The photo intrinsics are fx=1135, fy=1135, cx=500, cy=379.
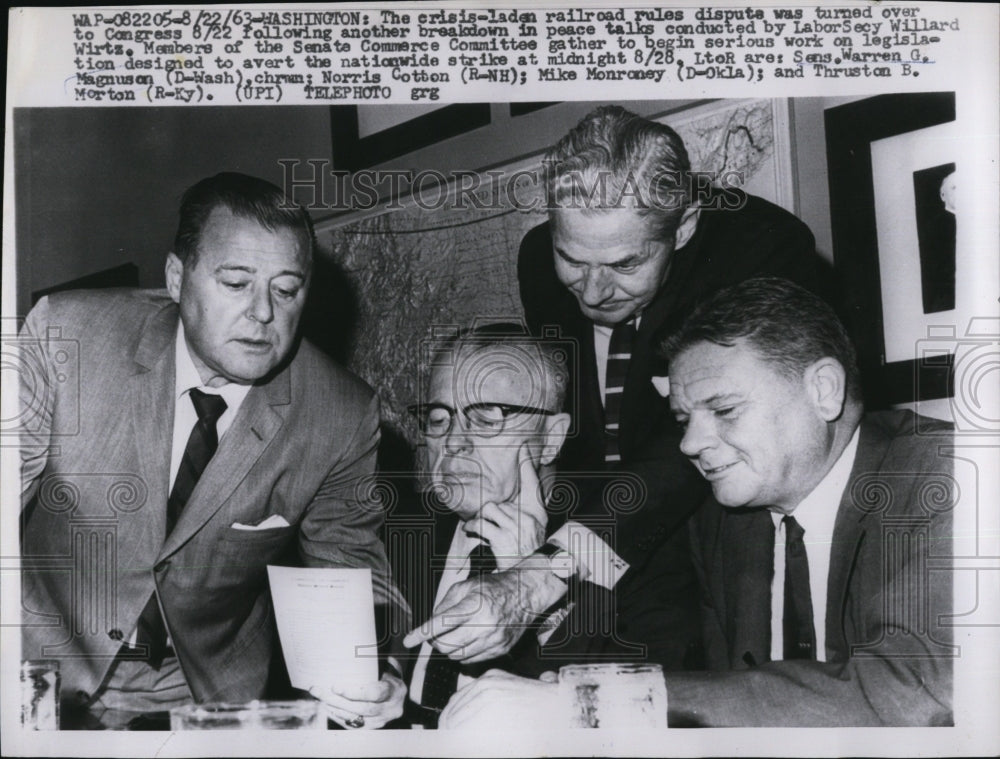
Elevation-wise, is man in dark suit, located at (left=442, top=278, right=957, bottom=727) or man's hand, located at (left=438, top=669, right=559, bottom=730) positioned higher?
man in dark suit, located at (left=442, top=278, right=957, bottom=727)

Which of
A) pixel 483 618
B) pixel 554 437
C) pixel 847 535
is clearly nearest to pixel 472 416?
pixel 554 437

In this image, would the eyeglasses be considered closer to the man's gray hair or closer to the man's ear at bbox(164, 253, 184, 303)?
the man's gray hair

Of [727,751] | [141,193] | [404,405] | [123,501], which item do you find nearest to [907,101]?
[404,405]

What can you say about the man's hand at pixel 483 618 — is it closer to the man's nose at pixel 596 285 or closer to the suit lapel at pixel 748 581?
the suit lapel at pixel 748 581

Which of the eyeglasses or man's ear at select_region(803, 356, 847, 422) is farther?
the eyeglasses

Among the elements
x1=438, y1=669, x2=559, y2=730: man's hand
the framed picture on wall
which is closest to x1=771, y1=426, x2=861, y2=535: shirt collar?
the framed picture on wall

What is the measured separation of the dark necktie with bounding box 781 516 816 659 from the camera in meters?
2.81

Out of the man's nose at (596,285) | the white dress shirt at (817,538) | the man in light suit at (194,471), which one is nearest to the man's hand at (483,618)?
the man in light suit at (194,471)

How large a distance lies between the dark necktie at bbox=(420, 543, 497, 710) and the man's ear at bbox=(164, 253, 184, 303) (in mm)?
1024

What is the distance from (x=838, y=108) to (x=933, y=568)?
1204 millimetres

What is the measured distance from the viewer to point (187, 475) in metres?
2.92

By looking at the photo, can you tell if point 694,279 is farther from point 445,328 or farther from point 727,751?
point 727,751

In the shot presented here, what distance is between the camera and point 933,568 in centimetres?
287

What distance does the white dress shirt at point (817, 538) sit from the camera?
282 centimetres
